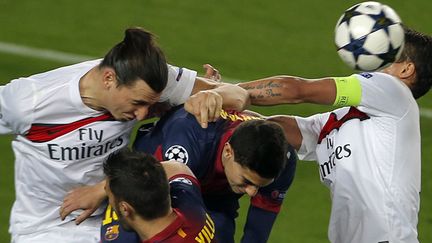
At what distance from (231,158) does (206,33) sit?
17.9ft

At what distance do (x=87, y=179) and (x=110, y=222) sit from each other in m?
0.56

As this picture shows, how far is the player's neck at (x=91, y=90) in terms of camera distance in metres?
6.21

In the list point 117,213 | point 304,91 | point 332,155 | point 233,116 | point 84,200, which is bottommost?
point 84,200

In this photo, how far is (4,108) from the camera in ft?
20.6

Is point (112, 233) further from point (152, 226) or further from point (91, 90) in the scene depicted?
point (91, 90)

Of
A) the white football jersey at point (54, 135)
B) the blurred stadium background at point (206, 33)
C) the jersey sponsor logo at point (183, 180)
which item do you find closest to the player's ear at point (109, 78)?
the white football jersey at point (54, 135)

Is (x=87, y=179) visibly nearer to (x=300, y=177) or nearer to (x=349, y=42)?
(x=349, y=42)

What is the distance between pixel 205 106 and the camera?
6102 mm

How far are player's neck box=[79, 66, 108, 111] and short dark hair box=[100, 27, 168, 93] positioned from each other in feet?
0.33

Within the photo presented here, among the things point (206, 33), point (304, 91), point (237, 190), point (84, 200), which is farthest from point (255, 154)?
point (206, 33)

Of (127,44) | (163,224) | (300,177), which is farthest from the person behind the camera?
(300,177)

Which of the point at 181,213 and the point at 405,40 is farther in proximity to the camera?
the point at 405,40

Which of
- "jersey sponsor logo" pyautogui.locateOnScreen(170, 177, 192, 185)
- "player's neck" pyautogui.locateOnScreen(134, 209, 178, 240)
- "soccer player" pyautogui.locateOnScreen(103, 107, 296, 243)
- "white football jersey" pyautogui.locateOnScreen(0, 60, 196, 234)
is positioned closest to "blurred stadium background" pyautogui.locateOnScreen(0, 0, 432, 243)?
"soccer player" pyautogui.locateOnScreen(103, 107, 296, 243)

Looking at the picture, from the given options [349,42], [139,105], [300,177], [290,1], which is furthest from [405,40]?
[290,1]
